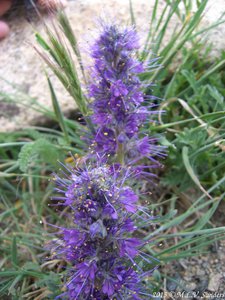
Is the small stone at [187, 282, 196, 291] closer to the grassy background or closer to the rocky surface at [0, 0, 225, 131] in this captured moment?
the grassy background

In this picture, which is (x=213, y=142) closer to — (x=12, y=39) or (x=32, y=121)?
(x=32, y=121)

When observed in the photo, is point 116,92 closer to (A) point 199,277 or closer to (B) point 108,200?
(B) point 108,200

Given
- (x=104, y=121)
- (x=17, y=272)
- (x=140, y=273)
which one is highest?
(x=104, y=121)

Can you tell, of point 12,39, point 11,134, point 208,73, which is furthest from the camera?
point 12,39

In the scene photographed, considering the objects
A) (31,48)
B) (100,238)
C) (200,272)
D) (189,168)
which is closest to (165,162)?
(189,168)

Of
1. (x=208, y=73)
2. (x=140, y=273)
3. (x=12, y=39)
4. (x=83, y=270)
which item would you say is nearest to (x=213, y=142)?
(x=208, y=73)
